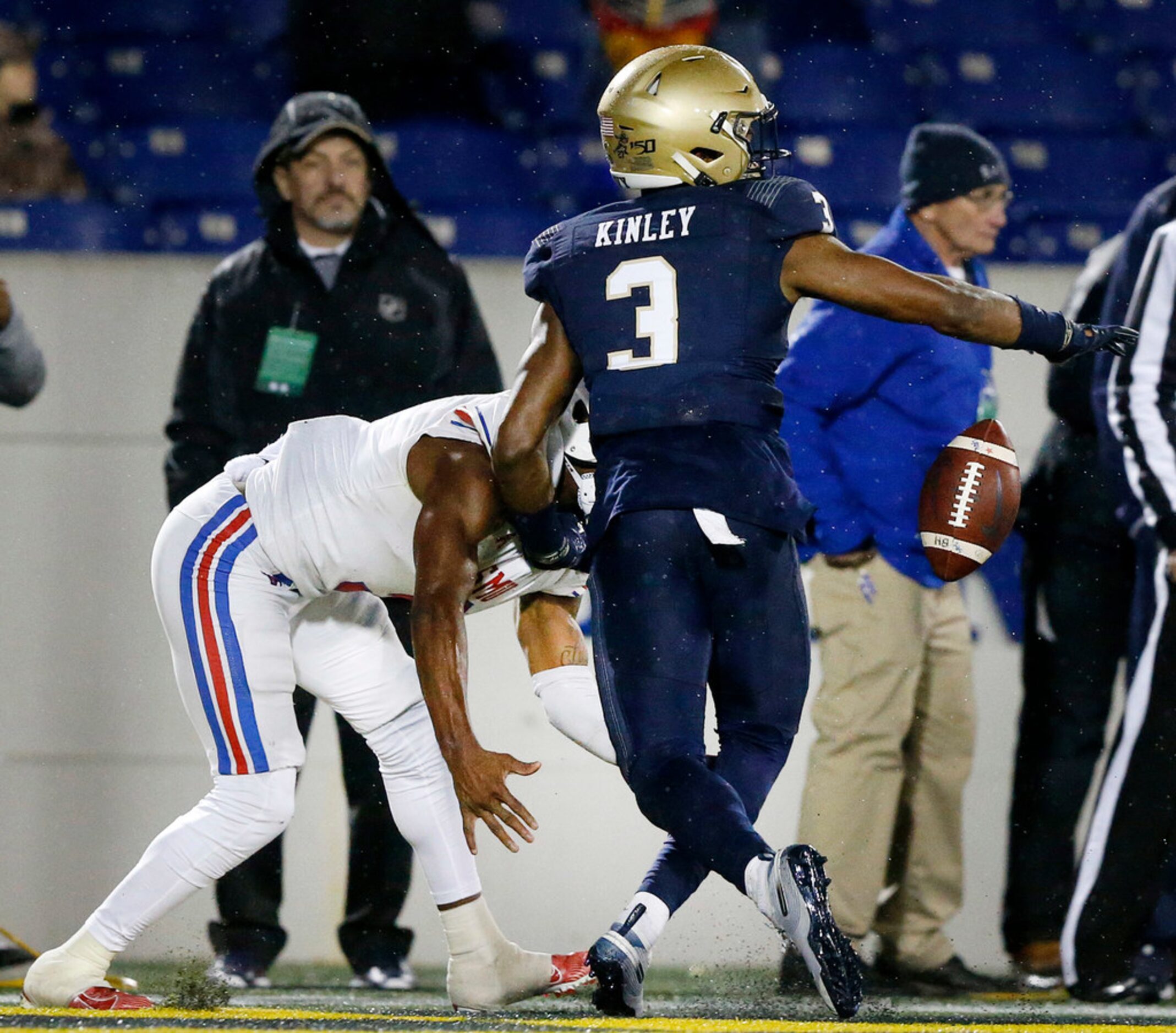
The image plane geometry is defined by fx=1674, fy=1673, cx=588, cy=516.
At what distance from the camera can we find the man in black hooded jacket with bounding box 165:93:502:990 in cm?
338

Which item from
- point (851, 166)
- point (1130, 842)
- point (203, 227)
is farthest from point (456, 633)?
point (851, 166)

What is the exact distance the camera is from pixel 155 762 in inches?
145

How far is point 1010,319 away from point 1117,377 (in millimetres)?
964

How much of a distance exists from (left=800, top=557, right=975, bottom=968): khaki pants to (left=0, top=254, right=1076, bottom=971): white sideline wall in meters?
0.34

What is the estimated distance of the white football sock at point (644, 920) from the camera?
221cm

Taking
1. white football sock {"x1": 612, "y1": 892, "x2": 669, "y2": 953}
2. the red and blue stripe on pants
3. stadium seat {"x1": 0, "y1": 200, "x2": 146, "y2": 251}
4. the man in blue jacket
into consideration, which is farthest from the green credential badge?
white football sock {"x1": 612, "y1": 892, "x2": 669, "y2": 953}

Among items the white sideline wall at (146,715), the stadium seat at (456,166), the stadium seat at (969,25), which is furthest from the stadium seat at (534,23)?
the white sideline wall at (146,715)

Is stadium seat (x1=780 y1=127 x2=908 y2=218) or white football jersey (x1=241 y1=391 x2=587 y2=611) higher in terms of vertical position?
stadium seat (x1=780 y1=127 x2=908 y2=218)

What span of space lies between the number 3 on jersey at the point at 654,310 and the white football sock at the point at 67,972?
47.5 inches

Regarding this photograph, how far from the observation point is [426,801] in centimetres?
264

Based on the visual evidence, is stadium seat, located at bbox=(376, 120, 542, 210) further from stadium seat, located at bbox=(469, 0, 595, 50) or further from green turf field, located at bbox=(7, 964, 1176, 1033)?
green turf field, located at bbox=(7, 964, 1176, 1033)

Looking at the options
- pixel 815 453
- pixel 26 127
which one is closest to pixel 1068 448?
pixel 815 453

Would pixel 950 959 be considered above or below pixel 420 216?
below

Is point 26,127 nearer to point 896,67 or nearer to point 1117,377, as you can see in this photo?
point 896,67
